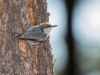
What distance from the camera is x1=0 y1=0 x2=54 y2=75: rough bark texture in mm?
4496

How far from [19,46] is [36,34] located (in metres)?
0.31

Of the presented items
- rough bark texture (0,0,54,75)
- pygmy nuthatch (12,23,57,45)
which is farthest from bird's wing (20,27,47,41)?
rough bark texture (0,0,54,75)

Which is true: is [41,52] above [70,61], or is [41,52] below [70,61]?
above

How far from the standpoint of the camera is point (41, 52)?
476 cm

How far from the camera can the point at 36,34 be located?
15.2 feet

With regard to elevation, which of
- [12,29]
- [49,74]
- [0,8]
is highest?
[0,8]

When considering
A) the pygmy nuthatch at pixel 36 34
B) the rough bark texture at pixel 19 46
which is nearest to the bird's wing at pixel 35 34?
the pygmy nuthatch at pixel 36 34

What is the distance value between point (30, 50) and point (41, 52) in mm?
201

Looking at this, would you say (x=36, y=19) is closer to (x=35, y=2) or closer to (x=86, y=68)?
(x=35, y=2)

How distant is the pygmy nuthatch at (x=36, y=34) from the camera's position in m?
4.50

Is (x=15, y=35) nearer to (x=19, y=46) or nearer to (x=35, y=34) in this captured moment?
(x=19, y=46)

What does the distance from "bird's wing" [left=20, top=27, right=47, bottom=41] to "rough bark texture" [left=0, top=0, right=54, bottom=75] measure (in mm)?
123

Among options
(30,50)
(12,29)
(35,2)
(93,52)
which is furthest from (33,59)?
(93,52)

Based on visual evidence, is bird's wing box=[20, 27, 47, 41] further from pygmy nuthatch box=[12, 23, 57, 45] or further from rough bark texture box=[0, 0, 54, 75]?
rough bark texture box=[0, 0, 54, 75]
